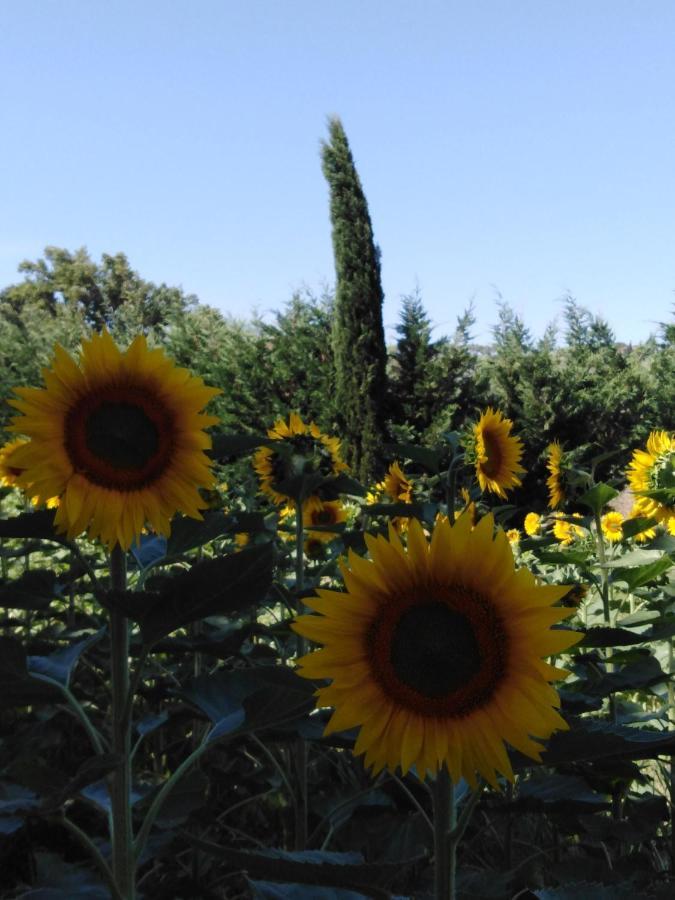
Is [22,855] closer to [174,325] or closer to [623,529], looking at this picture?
[623,529]

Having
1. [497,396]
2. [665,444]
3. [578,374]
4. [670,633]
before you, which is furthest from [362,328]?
[670,633]

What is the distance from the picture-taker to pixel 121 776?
1.27m

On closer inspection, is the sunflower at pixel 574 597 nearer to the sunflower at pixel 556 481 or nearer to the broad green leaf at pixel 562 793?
the sunflower at pixel 556 481

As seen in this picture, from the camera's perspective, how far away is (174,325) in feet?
53.2

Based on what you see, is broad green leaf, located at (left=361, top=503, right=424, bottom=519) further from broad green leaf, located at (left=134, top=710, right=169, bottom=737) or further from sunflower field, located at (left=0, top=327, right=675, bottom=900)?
broad green leaf, located at (left=134, top=710, right=169, bottom=737)

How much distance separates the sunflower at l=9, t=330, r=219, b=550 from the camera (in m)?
1.35

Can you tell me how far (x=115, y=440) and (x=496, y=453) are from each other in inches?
62.0

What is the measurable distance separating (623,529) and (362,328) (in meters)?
11.6

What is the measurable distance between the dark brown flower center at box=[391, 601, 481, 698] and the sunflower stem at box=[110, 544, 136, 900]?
0.45 meters

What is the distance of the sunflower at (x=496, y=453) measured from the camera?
2.64m

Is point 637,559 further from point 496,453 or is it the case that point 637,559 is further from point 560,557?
point 496,453

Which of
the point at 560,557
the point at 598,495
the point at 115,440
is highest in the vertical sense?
the point at 598,495

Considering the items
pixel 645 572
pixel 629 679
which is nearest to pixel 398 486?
pixel 645 572

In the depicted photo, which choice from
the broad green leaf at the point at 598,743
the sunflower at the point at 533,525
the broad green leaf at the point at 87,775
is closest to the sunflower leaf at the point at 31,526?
the broad green leaf at the point at 87,775
